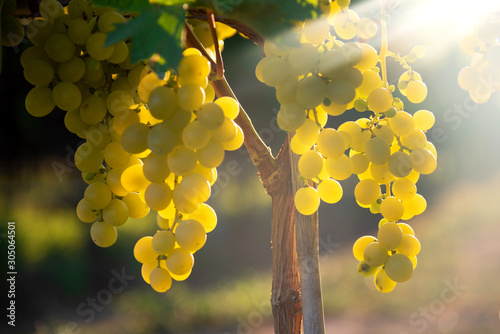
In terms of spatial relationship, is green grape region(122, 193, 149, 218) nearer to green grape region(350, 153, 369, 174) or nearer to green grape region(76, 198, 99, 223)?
green grape region(76, 198, 99, 223)

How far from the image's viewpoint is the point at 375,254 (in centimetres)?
28

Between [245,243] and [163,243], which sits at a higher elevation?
[245,243]

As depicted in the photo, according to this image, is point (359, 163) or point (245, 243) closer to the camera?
point (359, 163)

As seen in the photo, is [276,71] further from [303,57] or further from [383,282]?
[383,282]

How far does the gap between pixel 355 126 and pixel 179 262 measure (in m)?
0.13

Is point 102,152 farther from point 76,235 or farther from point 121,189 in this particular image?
point 76,235

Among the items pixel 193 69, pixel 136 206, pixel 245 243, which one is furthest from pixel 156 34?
pixel 245 243

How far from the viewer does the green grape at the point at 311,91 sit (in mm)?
235

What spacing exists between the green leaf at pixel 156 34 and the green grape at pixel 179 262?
118 mm

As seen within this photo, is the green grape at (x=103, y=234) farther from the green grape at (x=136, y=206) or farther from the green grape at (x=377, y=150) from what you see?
the green grape at (x=377, y=150)

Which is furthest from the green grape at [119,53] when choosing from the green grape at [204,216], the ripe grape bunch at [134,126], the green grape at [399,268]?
the green grape at [399,268]

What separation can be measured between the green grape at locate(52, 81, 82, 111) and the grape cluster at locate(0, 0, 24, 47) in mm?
36

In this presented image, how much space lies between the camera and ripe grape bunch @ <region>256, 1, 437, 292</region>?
0.78 feet

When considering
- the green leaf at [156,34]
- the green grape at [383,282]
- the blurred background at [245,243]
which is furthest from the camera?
the blurred background at [245,243]
